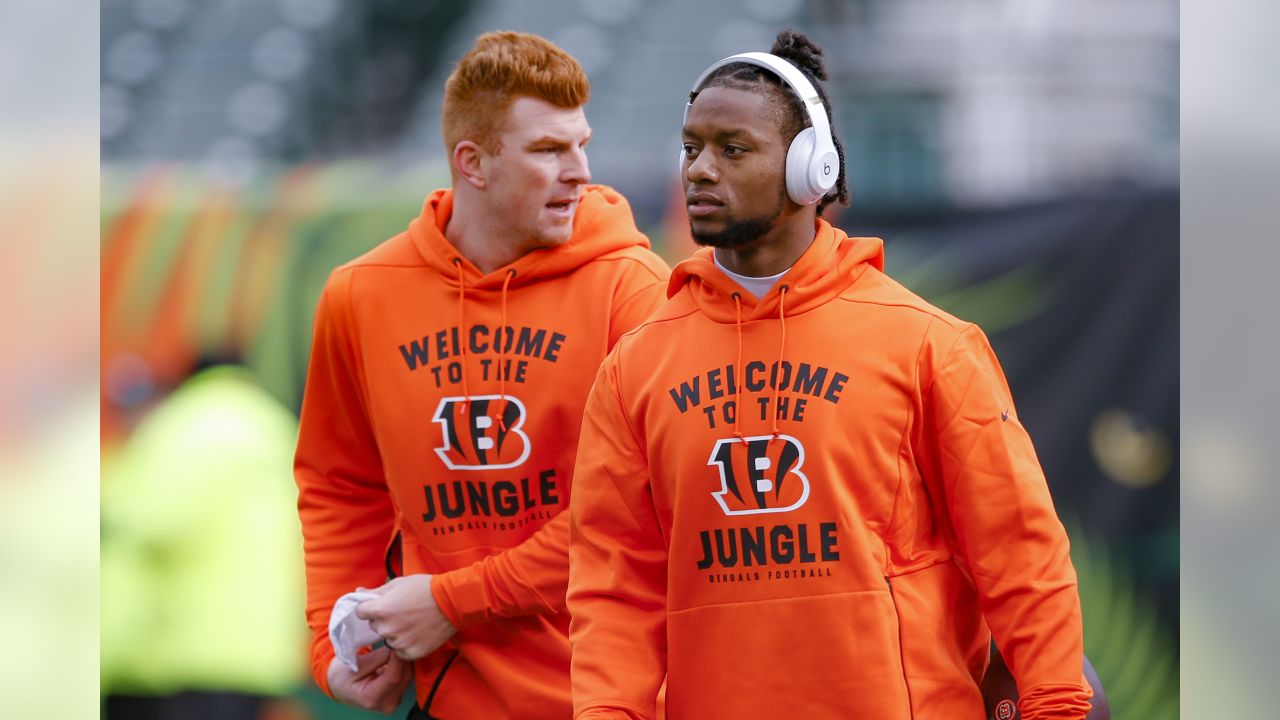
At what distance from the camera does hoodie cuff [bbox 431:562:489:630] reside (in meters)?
2.60

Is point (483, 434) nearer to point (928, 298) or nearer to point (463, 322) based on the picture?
point (463, 322)

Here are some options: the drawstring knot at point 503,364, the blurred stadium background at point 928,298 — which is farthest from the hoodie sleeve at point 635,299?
the blurred stadium background at point 928,298

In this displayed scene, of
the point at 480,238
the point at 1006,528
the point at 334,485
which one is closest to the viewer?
the point at 1006,528

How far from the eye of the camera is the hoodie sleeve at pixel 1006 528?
1.96 meters

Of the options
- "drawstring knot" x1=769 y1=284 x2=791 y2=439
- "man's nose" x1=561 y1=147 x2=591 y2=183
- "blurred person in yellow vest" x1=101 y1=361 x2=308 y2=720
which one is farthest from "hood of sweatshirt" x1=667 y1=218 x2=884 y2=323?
"blurred person in yellow vest" x1=101 y1=361 x2=308 y2=720

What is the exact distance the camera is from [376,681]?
9.00 feet

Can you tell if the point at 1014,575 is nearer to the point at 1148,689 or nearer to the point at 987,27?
the point at 1148,689

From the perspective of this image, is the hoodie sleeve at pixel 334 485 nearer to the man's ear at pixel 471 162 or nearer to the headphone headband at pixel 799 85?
the man's ear at pixel 471 162

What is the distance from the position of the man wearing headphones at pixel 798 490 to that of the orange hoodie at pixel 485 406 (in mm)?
439

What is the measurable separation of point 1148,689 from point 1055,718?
6.69 ft

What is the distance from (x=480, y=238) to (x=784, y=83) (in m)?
0.84

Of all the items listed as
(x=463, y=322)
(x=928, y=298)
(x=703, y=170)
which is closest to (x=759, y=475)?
(x=703, y=170)
